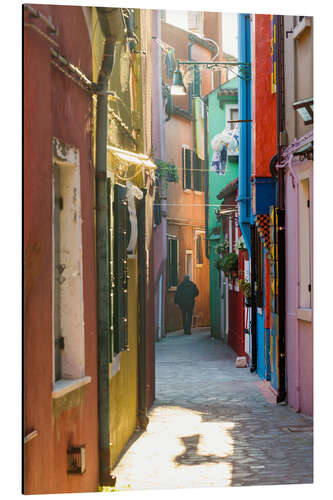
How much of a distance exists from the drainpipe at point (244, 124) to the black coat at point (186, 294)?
2.72ft

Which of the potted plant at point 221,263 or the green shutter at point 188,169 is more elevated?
the green shutter at point 188,169

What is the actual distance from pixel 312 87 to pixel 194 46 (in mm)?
821

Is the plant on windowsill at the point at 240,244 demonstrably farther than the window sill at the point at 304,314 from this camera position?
Yes

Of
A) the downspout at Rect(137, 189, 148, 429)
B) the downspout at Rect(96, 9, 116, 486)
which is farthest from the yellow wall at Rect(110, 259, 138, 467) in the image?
the downspout at Rect(96, 9, 116, 486)

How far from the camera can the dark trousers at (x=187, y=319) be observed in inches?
218

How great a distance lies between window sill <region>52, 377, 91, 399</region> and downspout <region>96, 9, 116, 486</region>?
29cm

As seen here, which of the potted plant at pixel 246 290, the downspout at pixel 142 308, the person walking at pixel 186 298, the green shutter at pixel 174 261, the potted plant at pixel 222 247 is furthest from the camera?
the potted plant at pixel 246 290

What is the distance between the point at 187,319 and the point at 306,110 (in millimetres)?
1573

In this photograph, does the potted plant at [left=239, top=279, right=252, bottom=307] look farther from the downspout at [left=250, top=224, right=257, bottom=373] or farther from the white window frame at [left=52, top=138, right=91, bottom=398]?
the white window frame at [left=52, top=138, right=91, bottom=398]

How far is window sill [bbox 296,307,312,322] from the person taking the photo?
5847 millimetres

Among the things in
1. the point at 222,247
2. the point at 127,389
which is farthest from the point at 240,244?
the point at 127,389

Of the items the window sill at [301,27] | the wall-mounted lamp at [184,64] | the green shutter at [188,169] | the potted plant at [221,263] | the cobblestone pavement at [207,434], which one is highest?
the window sill at [301,27]

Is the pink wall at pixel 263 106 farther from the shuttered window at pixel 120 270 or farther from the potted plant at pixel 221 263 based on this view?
the shuttered window at pixel 120 270

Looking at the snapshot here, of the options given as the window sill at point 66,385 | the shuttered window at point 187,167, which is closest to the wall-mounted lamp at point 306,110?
the shuttered window at point 187,167
